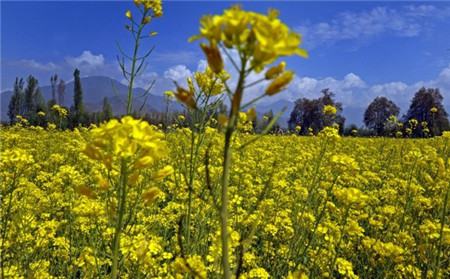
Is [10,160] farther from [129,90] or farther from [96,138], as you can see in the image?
[96,138]

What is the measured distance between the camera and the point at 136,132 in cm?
141

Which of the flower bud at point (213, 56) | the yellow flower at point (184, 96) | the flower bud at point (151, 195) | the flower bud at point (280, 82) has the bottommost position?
the flower bud at point (151, 195)

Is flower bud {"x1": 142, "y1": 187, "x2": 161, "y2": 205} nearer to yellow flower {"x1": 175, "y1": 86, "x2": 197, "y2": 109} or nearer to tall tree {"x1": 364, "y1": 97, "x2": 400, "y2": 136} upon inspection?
yellow flower {"x1": 175, "y1": 86, "x2": 197, "y2": 109}

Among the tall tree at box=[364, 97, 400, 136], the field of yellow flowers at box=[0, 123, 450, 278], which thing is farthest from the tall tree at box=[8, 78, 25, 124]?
the tall tree at box=[364, 97, 400, 136]

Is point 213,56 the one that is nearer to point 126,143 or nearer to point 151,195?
point 126,143

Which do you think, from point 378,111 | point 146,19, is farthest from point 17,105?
point 378,111

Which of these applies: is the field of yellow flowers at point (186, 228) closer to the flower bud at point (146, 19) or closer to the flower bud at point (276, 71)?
the flower bud at point (276, 71)

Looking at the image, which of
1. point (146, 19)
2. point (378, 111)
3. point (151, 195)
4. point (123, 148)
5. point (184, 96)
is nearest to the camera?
point (184, 96)

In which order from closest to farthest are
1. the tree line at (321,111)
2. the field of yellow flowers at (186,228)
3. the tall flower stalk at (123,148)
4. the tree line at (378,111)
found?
the tall flower stalk at (123,148), the field of yellow flowers at (186,228), the tree line at (321,111), the tree line at (378,111)

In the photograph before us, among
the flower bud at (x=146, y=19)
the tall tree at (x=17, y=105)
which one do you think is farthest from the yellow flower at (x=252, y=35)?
the tall tree at (x=17, y=105)

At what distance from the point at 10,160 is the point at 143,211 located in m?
2.07

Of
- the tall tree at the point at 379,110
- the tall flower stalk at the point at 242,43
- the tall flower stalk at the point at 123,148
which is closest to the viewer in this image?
the tall flower stalk at the point at 242,43

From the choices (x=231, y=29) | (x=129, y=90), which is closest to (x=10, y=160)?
(x=129, y=90)

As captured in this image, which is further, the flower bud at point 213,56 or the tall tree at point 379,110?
the tall tree at point 379,110
